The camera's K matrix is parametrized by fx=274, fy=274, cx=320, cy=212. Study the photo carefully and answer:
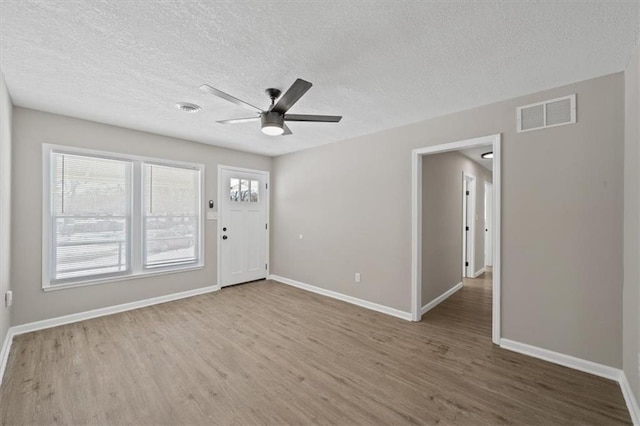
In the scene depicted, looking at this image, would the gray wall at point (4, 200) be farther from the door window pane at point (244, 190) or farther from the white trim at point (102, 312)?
the door window pane at point (244, 190)

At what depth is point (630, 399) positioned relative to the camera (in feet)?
6.37

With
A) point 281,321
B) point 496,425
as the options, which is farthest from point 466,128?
point 281,321

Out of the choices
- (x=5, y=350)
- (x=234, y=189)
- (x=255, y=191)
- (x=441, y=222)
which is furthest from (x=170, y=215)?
(x=441, y=222)

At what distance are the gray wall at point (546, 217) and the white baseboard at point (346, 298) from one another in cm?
8

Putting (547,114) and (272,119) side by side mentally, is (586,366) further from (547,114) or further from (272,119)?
(272,119)

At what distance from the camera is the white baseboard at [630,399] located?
1.78m

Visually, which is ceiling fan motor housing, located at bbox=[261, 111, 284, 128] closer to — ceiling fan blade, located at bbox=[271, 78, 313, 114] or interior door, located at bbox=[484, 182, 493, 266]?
ceiling fan blade, located at bbox=[271, 78, 313, 114]

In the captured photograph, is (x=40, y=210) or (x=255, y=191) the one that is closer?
(x=40, y=210)

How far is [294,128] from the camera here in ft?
12.3

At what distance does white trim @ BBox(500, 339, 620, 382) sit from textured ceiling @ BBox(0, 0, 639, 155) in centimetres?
245

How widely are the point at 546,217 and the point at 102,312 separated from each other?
526cm

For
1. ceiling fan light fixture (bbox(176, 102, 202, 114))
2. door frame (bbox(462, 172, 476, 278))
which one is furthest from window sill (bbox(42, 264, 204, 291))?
door frame (bbox(462, 172, 476, 278))

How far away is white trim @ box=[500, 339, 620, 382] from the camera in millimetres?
2274

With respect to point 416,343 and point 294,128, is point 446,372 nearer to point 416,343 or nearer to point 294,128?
point 416,343
